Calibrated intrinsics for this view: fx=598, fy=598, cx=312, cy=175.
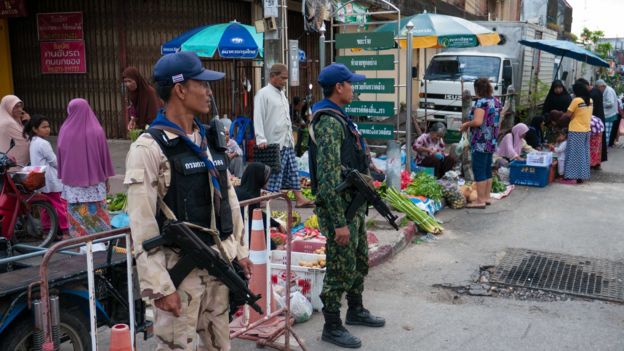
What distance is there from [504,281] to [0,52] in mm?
12374

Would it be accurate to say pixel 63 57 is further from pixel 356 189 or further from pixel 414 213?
pixel 356 189

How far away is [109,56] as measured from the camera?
Result: 514 inches

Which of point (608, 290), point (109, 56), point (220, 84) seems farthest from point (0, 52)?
point (608, 290)

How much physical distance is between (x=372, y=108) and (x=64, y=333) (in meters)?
6.36

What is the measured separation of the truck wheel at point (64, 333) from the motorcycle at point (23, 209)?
10.5ft

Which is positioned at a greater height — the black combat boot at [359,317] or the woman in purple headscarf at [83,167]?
the woman in purple headscarf at [83,167]

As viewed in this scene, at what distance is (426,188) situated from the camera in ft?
28.9

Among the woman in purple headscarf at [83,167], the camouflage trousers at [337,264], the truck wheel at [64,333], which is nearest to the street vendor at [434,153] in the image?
the woman in purple headscarf at [83,167]

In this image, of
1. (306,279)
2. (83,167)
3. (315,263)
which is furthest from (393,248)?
(83,167)

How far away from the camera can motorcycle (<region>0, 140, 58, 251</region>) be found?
6.69 metres

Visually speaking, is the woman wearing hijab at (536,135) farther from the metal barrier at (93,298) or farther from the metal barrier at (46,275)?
the metal barrier at (46,275)

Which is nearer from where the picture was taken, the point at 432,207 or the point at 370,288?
the point at 370,288

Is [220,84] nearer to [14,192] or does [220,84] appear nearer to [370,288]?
[14,192]

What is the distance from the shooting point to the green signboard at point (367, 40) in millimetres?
8688
